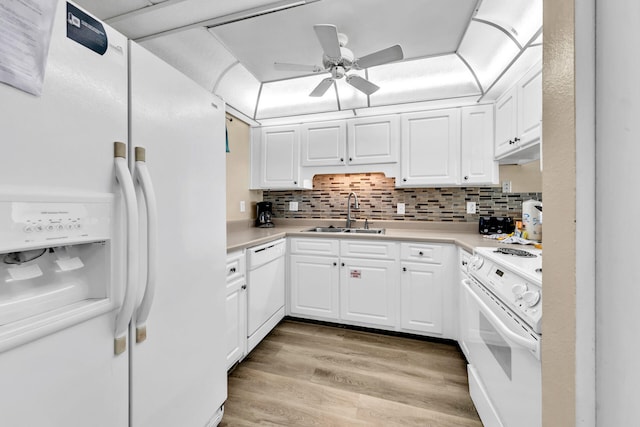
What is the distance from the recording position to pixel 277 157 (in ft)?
10.1

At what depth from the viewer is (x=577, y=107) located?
50cm

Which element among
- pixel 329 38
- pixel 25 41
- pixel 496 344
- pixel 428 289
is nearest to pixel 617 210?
pixel 496 344

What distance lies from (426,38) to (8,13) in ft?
7.02

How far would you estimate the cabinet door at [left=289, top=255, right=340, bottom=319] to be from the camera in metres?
2.52

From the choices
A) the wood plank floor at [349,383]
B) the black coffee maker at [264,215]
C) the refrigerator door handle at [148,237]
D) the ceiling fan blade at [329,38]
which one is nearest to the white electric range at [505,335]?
the wood plank floor at [349,383]

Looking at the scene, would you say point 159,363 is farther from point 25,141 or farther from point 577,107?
point 577,107

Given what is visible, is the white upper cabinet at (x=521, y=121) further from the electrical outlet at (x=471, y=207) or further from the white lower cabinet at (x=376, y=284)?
the white lower cabinet at (x=376, y=284)

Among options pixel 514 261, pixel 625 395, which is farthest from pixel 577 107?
pixel 514 261

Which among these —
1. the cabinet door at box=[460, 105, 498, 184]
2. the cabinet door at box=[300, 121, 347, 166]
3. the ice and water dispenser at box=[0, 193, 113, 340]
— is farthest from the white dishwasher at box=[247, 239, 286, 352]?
the cabinet door at box=[460, 105, 498, 184]

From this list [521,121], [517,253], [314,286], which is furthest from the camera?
Result: [314,286]

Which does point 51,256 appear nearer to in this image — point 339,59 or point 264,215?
point 339,59

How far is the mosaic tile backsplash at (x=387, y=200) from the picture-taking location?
105 inches

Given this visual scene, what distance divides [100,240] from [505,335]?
1.40 meters

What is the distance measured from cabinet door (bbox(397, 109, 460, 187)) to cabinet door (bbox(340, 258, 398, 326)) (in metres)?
0.87
